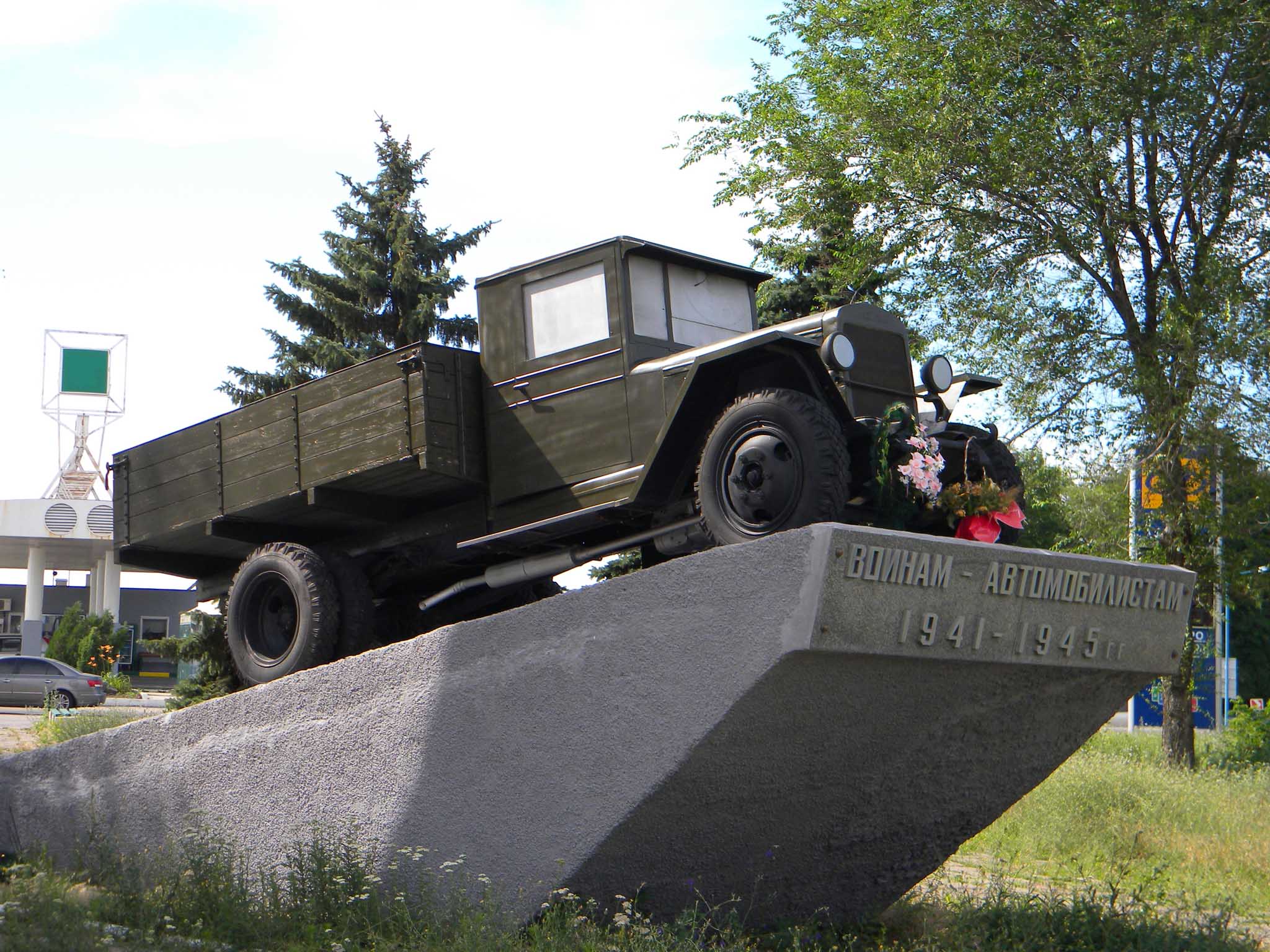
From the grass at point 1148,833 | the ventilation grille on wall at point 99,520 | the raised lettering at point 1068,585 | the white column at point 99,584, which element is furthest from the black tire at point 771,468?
the white column at point 99,584

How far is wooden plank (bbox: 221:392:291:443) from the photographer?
801 centimetres

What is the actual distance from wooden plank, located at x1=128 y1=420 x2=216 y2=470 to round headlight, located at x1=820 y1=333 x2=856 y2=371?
432 centimetres

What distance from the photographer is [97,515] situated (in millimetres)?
35562

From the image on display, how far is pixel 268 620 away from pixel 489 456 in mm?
2066

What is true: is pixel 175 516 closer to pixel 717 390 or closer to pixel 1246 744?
pixel 717 390

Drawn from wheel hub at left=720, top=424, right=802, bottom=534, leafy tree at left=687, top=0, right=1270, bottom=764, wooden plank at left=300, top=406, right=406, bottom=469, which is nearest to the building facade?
leafy tree at left=687, top=0, right=1270, bottom=764

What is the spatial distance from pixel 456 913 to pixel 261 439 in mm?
3617

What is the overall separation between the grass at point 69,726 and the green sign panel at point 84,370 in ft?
73.5

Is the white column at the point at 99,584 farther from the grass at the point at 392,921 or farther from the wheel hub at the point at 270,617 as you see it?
the grass at the point at 392,921

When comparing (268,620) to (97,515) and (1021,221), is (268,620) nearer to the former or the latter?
(1021,221)

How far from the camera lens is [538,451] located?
729 cm

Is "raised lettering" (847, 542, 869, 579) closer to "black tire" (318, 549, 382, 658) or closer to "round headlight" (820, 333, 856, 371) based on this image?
"round headlight" (820, 333, 856, 371)

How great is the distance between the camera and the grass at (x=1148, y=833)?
8641 mm

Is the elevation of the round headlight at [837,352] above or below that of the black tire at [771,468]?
above
